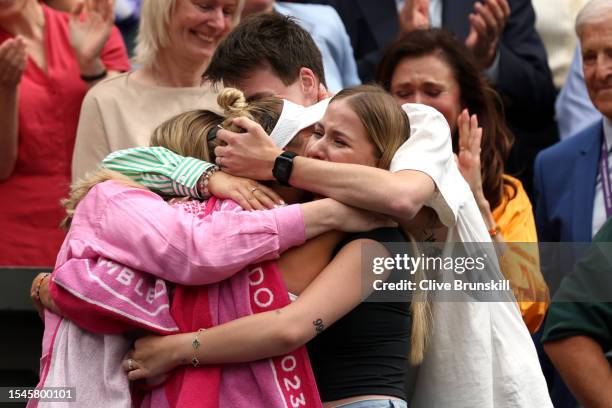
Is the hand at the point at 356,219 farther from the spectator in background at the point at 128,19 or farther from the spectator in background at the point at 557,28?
the spectator in background at the point at 557,28

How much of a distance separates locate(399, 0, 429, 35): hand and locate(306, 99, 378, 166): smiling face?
242cm

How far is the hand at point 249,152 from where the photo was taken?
10.7ft

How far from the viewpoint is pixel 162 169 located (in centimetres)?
323

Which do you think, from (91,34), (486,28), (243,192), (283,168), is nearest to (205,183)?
(243,192)

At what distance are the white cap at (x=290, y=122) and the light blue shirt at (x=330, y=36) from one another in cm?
206

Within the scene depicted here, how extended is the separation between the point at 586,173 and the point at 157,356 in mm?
2757

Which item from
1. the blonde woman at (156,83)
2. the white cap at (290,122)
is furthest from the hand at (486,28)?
the white cap at (290,122)

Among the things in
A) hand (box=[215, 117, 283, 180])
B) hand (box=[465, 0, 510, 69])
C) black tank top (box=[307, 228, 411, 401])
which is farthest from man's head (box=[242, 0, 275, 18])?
black tank top (box=[307, 228, 411, 401])

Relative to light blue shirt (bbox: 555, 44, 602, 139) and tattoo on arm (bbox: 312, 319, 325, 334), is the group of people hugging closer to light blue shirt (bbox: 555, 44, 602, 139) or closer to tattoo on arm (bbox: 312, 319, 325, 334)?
tattoo on arm (bbox: 312, 319, 325, 334)

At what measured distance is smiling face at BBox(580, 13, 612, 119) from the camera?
5121 mm

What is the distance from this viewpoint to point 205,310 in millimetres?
3088

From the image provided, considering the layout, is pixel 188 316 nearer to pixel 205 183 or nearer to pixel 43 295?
pixel 205 183

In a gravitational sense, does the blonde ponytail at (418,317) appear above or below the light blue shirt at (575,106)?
above

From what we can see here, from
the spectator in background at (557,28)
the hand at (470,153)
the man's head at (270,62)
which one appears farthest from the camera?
the spectator in background at (557,28)
